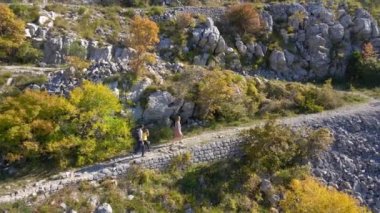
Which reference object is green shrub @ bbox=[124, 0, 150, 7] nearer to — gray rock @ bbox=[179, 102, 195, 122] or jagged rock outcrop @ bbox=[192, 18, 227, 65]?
jagged rock outcrop @ bbox=[192, 18, 227, 65]

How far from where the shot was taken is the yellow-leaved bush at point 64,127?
1806cm

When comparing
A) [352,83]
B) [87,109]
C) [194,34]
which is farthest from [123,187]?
[352,83]

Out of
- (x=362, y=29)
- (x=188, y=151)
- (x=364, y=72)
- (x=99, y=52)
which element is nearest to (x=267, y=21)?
(x=362, y=29)

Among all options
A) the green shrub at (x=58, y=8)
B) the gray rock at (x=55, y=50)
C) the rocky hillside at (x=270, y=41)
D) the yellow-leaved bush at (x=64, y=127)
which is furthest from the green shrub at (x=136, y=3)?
the yellow-leaved bush at (x=64, y=127)

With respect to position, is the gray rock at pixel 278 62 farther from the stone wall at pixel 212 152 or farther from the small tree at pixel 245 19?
the stone wall at pixel 212 152

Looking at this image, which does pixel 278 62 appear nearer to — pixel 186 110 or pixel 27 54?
pixel 186 110

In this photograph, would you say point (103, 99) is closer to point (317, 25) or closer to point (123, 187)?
point (123, 187)

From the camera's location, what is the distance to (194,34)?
28.4 meters

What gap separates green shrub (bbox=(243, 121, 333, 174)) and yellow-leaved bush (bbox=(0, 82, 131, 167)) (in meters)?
5.10

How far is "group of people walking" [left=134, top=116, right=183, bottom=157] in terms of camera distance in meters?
19.5

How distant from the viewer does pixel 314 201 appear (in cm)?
1706

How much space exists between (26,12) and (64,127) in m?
11.7

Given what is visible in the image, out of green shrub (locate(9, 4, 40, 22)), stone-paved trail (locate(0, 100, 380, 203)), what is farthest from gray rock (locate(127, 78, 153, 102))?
green shrub (locate(9, 4, 40, 22))

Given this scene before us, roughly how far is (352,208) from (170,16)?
17481mm
